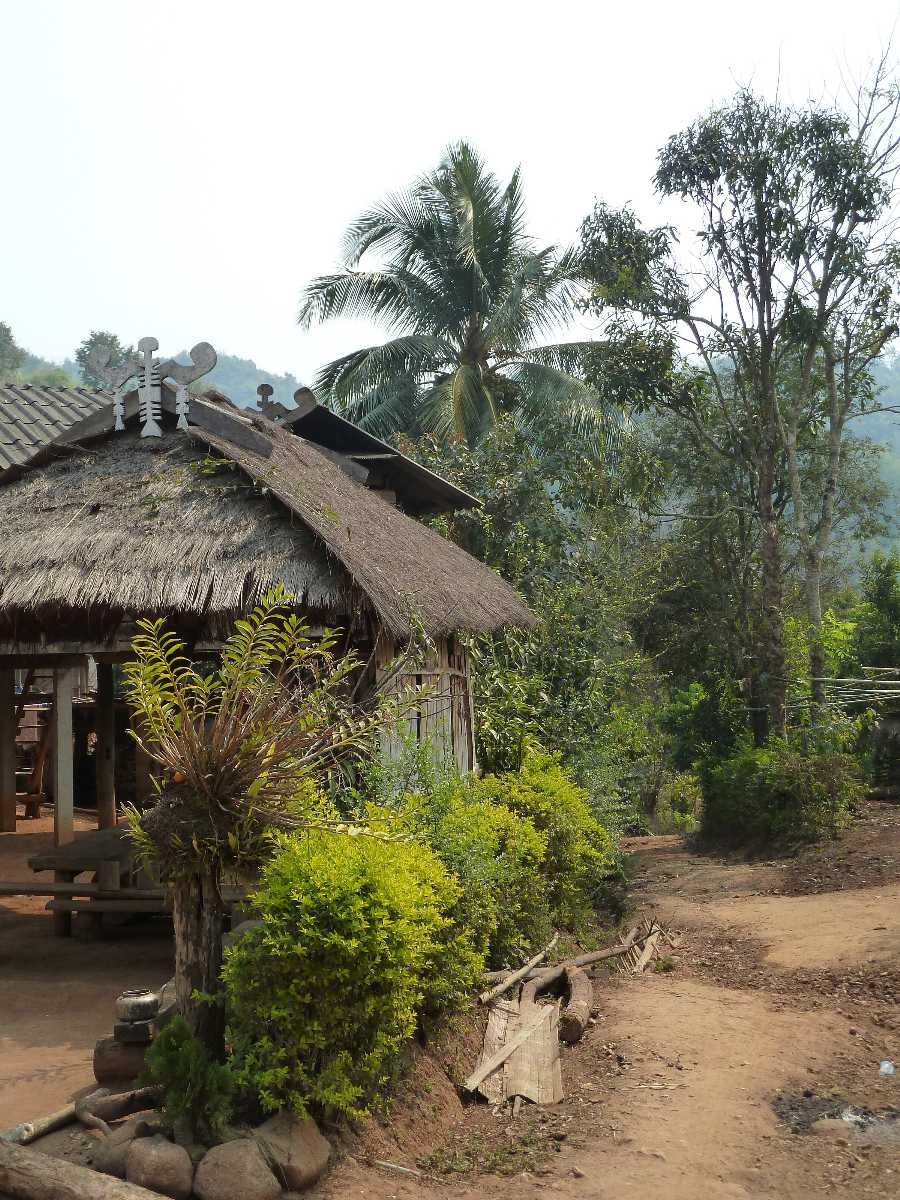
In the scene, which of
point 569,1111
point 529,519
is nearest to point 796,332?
point 529,519

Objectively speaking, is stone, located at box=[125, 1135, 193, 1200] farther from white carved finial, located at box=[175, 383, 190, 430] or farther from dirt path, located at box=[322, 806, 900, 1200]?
white carved finial, located at box=[175, 383, 190, 430]

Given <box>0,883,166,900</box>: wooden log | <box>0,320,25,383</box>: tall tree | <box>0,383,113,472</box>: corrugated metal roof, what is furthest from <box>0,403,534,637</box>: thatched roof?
<box>0,320,25,383</box>: tall tree

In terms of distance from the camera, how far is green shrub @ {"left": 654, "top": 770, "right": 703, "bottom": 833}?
22719mm

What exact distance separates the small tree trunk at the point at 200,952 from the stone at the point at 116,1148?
1.46ft

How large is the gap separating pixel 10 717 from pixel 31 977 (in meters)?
5.53

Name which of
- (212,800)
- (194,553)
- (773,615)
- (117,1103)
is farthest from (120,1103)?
(773,615)

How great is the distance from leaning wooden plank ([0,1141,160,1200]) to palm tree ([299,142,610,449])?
57.8 ft

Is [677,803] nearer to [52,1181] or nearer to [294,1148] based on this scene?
[294,1148]

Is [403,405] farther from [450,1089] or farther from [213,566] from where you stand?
[450,1089]

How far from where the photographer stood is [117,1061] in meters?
4.77

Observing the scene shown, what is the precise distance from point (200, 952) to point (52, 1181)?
3.43 feet

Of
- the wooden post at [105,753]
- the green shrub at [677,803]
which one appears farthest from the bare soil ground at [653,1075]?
the green shrub at [677,803]

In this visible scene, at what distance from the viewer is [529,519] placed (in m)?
16.6

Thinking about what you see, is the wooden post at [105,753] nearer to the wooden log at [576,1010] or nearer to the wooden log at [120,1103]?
the wooden log at [576,1010]
